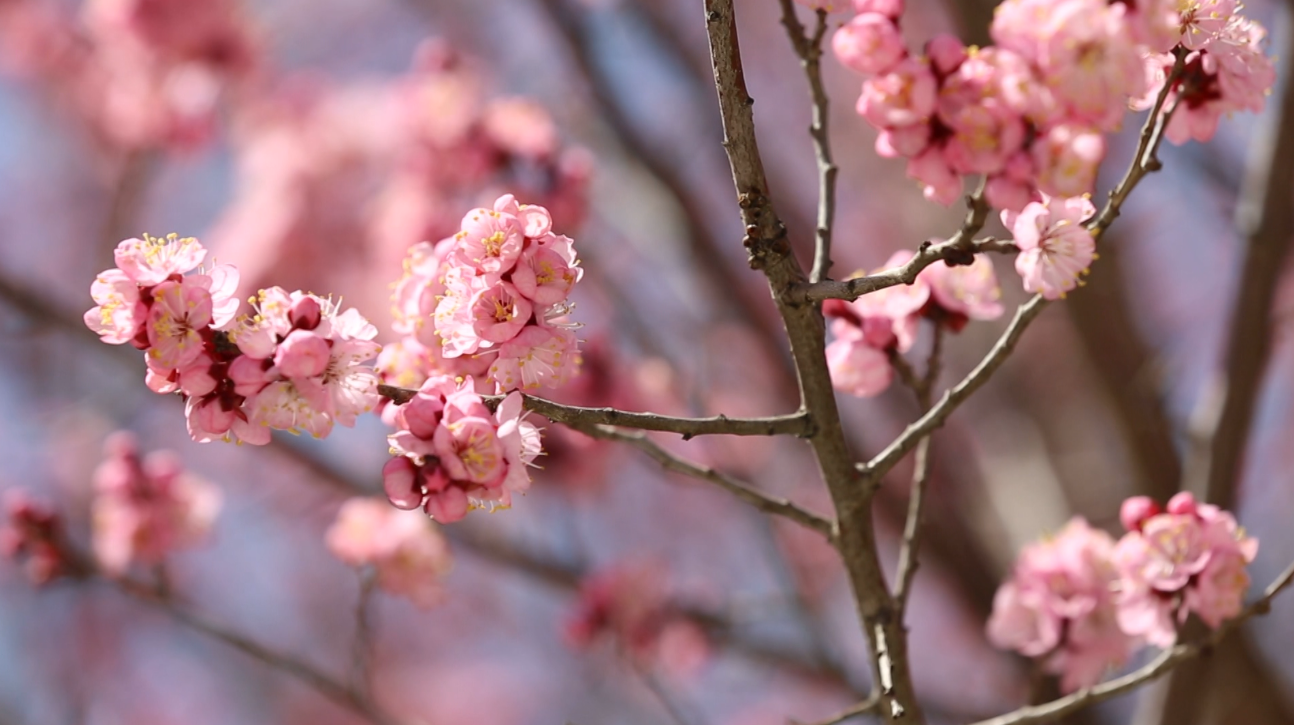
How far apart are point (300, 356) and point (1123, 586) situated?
43.2 inches

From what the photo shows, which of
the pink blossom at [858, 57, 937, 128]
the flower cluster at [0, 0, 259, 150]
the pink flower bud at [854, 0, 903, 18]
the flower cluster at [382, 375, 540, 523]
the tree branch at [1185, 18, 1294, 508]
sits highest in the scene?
the flower cluster at [0, 0, 259, 150]

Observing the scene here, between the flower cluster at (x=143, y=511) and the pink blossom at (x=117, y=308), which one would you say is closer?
the pink blossom at (x=117, y=308)

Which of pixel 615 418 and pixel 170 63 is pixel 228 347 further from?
pixel 170 63

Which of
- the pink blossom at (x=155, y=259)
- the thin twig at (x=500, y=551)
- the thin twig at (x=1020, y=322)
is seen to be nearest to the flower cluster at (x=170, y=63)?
the thin twig at (x=500, y=551)

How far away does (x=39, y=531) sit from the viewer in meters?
2.05

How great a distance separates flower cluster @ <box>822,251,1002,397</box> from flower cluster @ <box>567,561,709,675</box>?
3.68 ft

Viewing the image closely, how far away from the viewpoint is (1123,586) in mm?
1413

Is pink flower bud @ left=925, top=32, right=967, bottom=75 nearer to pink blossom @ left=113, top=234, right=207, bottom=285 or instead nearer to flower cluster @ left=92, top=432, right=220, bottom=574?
pink blossom @ left=113, top=234, right=207, bottom=285

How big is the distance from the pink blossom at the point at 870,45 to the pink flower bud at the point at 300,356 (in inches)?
26.0

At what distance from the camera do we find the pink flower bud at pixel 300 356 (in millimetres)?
1001

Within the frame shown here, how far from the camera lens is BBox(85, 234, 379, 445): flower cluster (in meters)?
→ 1.01

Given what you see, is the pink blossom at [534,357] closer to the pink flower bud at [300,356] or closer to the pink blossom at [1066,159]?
the pink flower bud at [300,356]

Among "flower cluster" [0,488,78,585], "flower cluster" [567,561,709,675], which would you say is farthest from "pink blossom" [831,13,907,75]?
"flower cluster" [0,488,78,585]

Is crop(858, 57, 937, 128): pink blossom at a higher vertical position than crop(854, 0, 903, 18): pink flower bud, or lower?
lower
